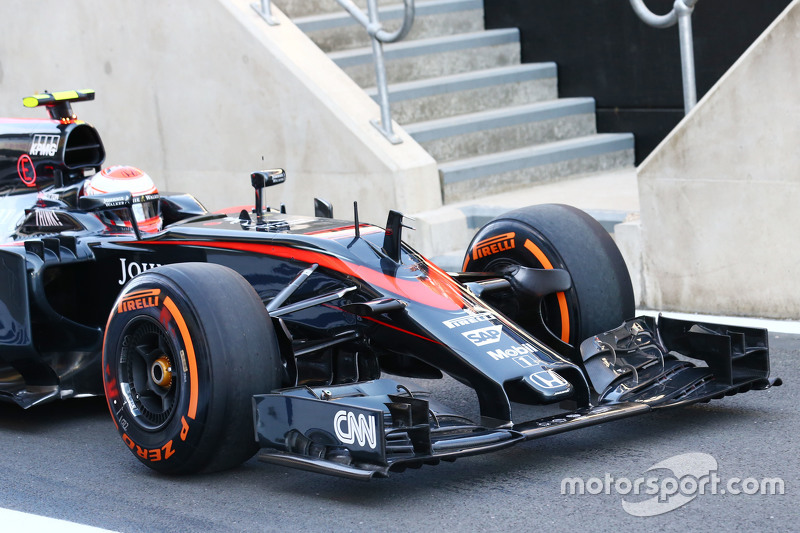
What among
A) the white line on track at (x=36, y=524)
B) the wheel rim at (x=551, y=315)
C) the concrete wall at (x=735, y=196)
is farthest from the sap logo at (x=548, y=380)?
the concrete wall at (x=735, y=196)

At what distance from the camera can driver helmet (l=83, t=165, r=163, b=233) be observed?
6.27 meters

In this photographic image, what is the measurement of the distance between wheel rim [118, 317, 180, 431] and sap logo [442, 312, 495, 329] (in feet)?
3.72

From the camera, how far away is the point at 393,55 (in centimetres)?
1085

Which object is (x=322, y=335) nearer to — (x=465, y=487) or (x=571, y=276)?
(x=465, y=487)

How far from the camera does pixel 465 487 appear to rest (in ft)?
14.7

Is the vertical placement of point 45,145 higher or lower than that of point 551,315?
higher

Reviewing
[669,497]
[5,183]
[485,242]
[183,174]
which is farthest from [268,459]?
[183,174]

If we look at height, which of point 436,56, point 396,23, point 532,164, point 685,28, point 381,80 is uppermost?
point 396,23

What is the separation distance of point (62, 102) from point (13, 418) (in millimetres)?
2003

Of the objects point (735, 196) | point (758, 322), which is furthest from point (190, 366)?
point (735, 196)

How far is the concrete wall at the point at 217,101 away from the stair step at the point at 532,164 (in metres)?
0.40

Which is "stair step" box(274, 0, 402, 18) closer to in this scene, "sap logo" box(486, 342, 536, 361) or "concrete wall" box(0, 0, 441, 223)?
"concrete wall" box(0, 0, 441, 223)

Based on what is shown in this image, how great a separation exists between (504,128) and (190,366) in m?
6.35

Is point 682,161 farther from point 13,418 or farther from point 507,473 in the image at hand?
point 13,418
